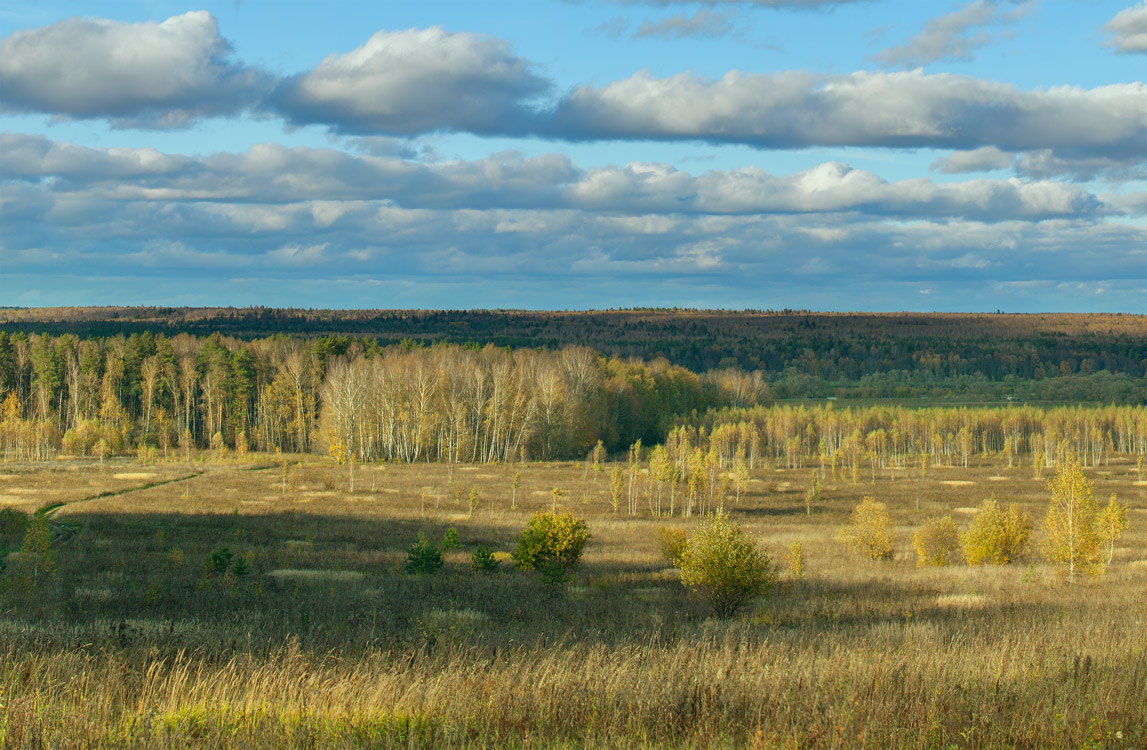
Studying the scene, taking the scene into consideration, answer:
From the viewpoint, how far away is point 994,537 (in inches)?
1309

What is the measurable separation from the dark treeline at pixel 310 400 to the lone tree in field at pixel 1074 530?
68.8 m

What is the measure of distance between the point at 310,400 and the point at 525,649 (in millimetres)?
98884

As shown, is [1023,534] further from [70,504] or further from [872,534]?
[70,504]

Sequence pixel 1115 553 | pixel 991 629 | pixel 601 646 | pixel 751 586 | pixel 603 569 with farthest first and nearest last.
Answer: pixel 1115 553
pixel 603 569
pixel 751 586
pixel 991 629
pixel 601 646

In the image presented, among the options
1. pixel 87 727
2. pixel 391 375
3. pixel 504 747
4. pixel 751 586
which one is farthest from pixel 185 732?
pixel 391 375

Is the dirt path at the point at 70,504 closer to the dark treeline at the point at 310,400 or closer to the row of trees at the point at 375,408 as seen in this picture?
the row of trees at the point at 375,408

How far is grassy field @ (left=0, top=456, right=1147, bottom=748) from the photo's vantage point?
24.6 ft

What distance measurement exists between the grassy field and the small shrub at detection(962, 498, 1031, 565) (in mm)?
2420

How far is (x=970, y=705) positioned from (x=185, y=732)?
6960 millimetres

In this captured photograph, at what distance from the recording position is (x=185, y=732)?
7.38 meters

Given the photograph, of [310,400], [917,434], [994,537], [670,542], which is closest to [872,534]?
[994,537]

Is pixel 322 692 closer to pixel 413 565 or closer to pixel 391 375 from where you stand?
pixel 413 565

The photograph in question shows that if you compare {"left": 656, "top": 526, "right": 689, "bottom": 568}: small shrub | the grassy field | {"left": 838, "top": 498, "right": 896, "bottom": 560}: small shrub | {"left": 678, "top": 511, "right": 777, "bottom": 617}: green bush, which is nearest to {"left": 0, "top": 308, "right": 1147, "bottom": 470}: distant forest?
{"left": 838, "top": 498, "right": 896, "bottom": 560}: small shrub

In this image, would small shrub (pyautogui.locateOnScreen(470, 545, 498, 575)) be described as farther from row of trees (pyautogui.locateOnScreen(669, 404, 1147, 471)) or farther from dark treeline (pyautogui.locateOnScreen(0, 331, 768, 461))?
row of trees (pyautogui.locateOnScreen(669, 404, 1147, 471))
